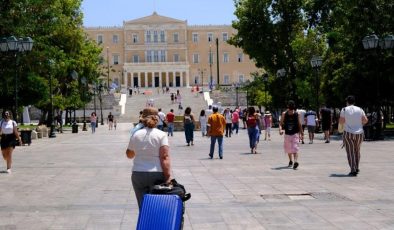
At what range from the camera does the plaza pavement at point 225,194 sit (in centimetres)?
889

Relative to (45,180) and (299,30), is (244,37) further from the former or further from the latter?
(45,180)

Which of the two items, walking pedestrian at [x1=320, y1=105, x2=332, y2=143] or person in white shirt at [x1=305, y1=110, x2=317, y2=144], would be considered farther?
person in white shirt at [x1=305, y1=110, x2=317, y2=144]

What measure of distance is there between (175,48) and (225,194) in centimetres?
13553

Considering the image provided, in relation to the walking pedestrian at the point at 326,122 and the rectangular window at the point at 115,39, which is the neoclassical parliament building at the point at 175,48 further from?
the walking pedestrian at the point at 326,122

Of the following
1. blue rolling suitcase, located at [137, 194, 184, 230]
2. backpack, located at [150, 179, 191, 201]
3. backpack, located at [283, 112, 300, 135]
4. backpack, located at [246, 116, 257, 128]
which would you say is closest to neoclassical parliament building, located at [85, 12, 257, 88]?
backpack, located at [246, 116, 257, 128]

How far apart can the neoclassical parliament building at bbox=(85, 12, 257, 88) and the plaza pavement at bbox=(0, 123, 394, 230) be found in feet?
412

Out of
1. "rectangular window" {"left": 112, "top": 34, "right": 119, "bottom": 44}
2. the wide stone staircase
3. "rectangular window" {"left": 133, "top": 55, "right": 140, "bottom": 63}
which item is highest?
"rectangular window" {"left": 112, "top": 34, "right": 119, "bottom": 44}

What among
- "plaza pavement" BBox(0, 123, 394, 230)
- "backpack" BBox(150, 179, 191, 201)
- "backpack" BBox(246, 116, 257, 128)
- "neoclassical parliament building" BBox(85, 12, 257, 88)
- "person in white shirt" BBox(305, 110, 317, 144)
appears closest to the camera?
"backpack" BBox(150, 179, 191, 201)

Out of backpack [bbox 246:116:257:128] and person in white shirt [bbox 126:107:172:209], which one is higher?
person in white shirt [bbox 126:107:172:209]

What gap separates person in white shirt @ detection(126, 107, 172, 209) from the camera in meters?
6.98

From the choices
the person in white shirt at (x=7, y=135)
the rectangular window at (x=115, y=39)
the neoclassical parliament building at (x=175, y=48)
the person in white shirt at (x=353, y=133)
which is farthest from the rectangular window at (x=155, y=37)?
the person in white shirt at (x=353, y=133)

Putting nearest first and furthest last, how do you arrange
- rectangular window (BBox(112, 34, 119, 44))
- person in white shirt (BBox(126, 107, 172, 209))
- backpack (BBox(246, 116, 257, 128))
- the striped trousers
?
1. person in white shirt (BBox(126, 107, 172, 209))
2. the striped trousers
3. backpack (BBox(246, 116, 257, 128))
4. rectangular window (BBox(112, 34, 119, 44))

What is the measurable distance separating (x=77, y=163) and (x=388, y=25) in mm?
18200

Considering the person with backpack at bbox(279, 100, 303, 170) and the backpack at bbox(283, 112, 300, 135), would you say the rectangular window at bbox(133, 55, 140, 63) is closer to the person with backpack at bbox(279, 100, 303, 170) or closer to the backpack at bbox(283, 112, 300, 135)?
the person with backpack at bbox(279, 100, 303, 170)
